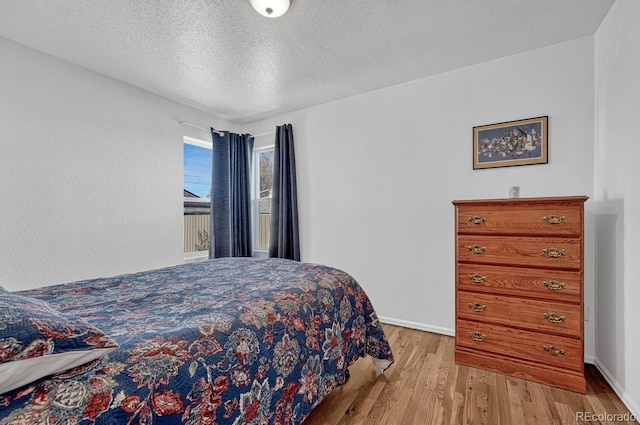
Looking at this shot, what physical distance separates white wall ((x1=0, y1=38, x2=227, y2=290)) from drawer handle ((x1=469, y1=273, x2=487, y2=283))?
9.75ft

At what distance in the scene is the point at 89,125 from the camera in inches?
103

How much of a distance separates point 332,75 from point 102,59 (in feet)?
6.40

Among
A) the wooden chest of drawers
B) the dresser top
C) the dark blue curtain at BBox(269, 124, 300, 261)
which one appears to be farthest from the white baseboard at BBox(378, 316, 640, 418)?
the dark blue curtain at BBox(269, 124, 300, 261)

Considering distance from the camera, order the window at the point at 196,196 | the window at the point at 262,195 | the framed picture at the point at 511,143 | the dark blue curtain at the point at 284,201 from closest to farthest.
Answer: the framed picture at the point at 511,143, the dark blue curtain at the point at 284,201, the window at the point at 196,196, the window at the point at 262,195

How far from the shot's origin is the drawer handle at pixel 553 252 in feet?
6.05

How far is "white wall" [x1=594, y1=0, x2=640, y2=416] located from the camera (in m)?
1.61

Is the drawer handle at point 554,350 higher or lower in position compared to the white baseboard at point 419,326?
higher

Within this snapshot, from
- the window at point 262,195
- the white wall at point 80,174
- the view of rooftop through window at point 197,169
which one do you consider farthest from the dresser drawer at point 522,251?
the view of rooftop through window at point 197,169

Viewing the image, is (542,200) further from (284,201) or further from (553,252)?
(284,201)

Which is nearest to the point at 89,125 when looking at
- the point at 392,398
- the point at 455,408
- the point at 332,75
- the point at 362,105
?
the point at 332,75

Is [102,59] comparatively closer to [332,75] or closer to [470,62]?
[332,75]

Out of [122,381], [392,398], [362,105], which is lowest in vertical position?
[392,398]

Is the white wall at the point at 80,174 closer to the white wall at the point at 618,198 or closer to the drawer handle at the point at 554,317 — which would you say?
the drawer handle at the point at 554,317

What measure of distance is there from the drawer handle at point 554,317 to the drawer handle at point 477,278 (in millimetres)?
392
